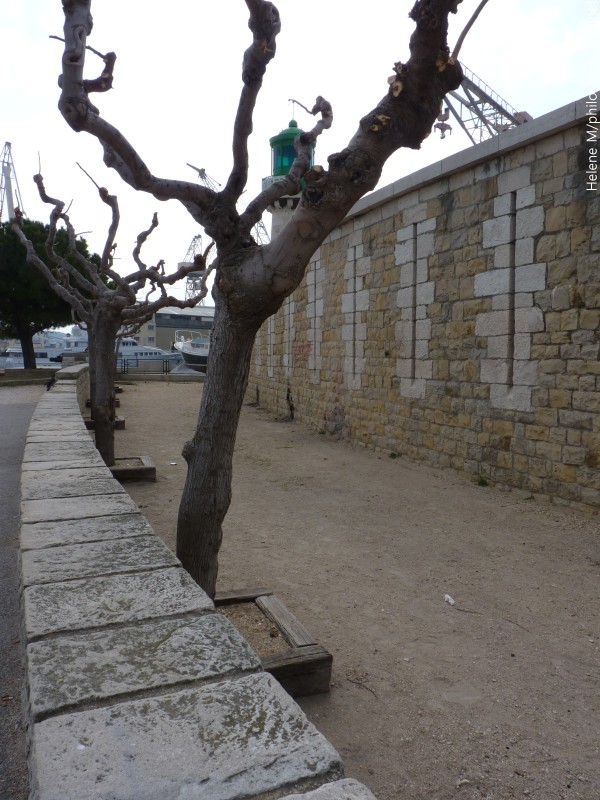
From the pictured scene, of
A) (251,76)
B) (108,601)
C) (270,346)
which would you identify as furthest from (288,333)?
(108,601)

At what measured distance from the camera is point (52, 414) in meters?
6.41

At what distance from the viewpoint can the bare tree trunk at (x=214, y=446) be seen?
291cm

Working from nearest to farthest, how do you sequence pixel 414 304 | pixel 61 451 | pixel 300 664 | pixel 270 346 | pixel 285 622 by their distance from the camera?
pixel 300 664, pixel 285 622, pixel 61 451, pixel 414 304, pixel 270 346

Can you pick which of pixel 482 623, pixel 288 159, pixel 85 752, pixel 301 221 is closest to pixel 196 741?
pixel 85 752

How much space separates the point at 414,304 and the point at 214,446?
5.68 meters

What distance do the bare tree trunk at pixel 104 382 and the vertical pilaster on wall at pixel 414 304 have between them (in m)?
3.86

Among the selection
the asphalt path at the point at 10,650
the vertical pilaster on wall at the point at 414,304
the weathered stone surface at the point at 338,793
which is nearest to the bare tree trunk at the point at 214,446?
the asphalt path at the point at 10,650

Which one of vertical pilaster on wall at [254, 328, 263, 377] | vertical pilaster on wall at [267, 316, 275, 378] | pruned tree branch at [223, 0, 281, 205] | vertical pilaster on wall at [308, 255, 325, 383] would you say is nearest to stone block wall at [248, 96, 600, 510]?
vertical pilaster on wall at [308, 255, 325, 383]

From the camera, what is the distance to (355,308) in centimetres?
968

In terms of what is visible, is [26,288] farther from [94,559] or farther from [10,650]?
[94,559]

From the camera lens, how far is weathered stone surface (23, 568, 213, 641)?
1.74m

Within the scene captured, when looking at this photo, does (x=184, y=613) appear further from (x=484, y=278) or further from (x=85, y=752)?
(x=484, y=278)

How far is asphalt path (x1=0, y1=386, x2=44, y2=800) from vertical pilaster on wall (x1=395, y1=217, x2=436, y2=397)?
4992 mm

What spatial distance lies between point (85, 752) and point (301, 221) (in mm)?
2163
